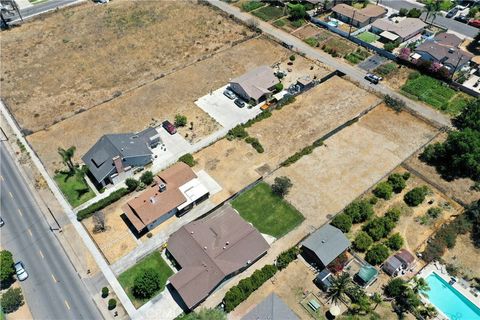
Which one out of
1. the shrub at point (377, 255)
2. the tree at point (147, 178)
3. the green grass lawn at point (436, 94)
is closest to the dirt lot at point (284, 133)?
the tree at point (147, 178)

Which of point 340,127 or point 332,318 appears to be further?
point 340,127

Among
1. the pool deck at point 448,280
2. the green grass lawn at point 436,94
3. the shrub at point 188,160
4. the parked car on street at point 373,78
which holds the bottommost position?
the pool deck at point 448,280

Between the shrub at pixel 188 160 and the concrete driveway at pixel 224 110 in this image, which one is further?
the concrete driveway at pixel 224 110

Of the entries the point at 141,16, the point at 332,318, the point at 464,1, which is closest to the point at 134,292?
the point at 332,318

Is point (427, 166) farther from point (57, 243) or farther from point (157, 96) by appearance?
point (57, 243)

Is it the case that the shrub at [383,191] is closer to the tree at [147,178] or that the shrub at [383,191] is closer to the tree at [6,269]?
the tree at [147,178]

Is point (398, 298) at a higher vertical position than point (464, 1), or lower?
lower
